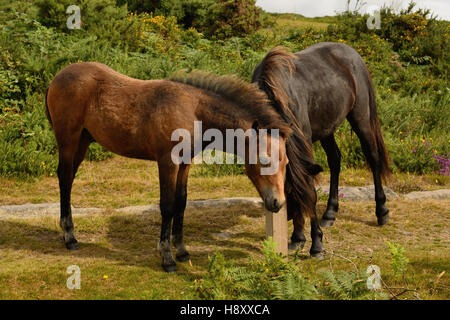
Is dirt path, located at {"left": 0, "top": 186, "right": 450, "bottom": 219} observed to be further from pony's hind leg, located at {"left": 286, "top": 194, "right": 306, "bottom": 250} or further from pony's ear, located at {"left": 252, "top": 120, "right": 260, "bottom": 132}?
pony's ear, located at {"left": 252, "top": 120, "right": 260, "bottom": 132}

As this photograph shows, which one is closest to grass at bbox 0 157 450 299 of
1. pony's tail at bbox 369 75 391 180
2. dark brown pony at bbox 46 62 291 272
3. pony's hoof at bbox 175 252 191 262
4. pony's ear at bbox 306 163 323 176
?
pony's hoof at bbox 175 252 191 262

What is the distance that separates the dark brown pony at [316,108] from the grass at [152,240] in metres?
0.49

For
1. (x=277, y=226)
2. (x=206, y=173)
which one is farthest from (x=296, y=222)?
(x=206, y=173)

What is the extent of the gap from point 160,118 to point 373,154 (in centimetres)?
338

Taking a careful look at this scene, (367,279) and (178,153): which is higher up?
(178,153)

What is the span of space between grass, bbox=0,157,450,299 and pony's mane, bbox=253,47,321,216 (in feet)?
2.34

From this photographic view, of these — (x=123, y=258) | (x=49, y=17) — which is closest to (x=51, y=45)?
(x=49, y=17)

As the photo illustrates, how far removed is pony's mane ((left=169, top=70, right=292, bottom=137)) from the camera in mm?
4250

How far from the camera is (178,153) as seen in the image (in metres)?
4.43

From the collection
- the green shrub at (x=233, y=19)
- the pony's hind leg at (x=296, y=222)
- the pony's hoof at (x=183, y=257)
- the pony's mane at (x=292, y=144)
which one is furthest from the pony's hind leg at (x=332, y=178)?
the green shrub at (x=233, y=19)

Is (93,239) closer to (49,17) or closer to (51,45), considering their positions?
(51,45)

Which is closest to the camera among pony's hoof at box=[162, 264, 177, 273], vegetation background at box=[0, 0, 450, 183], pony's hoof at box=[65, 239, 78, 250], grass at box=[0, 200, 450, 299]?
grass at box=[0, 200, 450, 299]

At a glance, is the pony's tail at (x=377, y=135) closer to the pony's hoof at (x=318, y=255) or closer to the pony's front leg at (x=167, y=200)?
the pony's hoof at (x=318, y=255)
